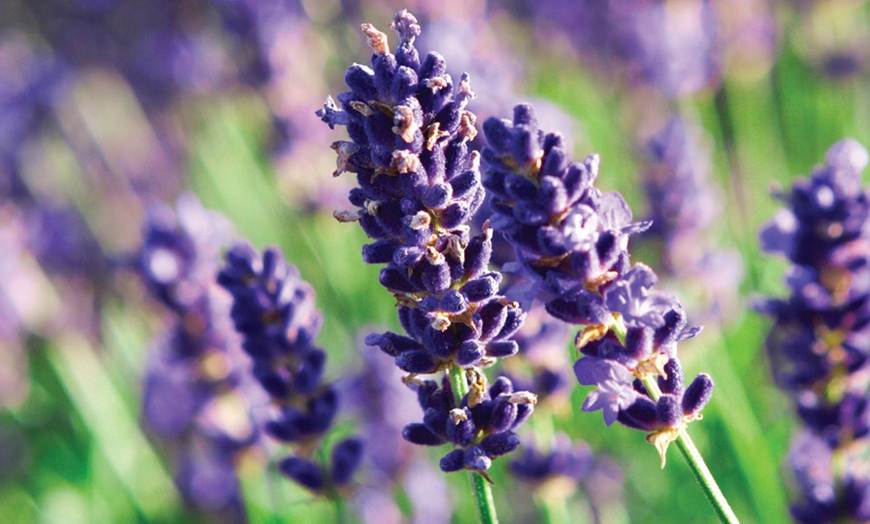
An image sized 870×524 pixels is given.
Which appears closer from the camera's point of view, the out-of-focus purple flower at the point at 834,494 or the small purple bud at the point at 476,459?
the small purple bud at the point at 476,459

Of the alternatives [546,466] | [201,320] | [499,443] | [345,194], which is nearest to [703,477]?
[499,443]

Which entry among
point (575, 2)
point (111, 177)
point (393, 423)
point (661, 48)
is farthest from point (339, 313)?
point (111, 177)

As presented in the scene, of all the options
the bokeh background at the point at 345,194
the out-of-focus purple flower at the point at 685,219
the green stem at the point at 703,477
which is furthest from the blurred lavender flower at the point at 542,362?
the out-of-focus purple flower at the point at 685,219

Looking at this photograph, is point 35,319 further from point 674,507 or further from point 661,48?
point 661,48

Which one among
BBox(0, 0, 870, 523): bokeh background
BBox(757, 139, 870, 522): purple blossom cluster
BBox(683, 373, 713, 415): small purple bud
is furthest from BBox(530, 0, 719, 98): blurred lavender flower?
BBox(683, 373, 713, 415): small purple bud

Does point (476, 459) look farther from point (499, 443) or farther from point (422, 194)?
point (422, 194)

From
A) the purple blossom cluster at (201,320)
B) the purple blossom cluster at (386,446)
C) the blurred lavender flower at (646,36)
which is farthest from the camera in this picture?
the blurred lavender flower at (646,36)

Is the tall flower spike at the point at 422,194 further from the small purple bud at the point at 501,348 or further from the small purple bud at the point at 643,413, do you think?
the small purple bud at the point at 643,413
